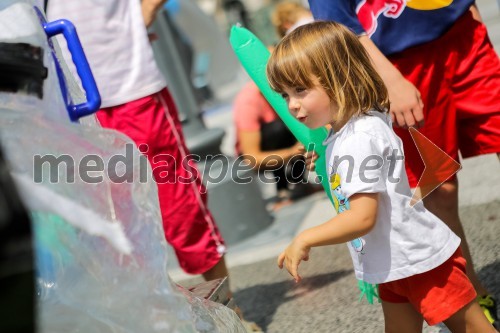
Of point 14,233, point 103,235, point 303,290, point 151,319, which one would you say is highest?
point 14,233

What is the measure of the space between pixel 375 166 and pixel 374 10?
767mm

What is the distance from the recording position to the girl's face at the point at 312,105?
245 cm

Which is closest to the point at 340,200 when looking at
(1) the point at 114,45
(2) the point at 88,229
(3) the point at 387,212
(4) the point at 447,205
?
(3) the point at 387,212

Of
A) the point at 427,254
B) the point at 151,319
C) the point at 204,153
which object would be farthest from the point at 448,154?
the point at 204,153

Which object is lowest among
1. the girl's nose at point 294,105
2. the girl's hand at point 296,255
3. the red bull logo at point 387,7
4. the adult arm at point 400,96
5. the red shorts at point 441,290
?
the red shorts at point 441,290

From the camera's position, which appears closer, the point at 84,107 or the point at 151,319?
the point at 151,319

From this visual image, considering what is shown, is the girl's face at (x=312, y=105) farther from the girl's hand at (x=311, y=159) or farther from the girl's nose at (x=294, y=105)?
the girl's hand at (x=311, y=159)

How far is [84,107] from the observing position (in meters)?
2.27

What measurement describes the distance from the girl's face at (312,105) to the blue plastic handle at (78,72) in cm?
55

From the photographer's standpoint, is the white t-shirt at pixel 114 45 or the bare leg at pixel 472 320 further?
the white t-shirt at pixel 114 45

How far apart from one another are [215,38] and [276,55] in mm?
6150

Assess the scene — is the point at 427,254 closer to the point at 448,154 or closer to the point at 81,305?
the point at 448,154

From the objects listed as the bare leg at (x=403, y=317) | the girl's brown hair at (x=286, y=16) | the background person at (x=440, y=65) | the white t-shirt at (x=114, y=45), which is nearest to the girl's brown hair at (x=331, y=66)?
the background person at (x=440, y=65)

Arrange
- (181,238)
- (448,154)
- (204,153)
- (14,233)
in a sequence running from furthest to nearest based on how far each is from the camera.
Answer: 1. (204,153)
2. (181,238)
3. (448,154)
4. (14,233)
